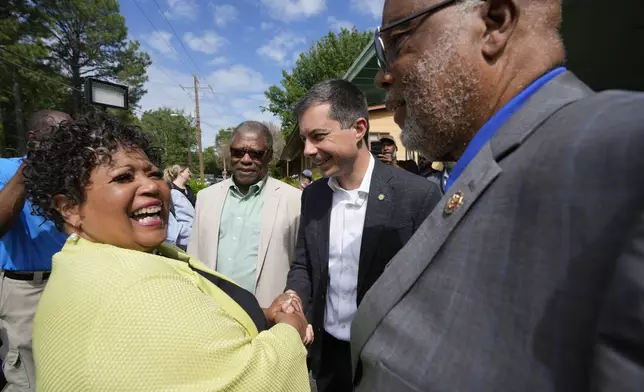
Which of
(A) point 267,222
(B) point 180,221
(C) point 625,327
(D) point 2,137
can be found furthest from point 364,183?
(D) point 2,137

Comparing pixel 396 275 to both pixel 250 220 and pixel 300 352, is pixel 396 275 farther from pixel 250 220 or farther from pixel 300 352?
pixel 250 220

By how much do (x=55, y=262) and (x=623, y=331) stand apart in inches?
64.7

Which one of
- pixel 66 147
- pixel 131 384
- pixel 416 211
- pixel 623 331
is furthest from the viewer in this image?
pixel 416 211

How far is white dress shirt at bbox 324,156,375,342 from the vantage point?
7.50 ft

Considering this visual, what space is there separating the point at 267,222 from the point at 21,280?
1871mm

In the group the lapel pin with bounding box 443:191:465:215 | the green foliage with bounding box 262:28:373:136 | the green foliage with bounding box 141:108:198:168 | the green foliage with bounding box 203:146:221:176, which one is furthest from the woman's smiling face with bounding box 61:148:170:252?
the green foliage with bounding box 203:146:221:176

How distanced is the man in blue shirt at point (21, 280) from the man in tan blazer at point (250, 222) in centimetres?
109

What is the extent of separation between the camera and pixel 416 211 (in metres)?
2.27

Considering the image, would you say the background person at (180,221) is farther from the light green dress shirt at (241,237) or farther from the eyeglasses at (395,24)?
the eyeglasses at (395,24)

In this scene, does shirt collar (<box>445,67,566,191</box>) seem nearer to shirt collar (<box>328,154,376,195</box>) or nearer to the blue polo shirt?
shirt collar (<box>328,154,376,195</box>)

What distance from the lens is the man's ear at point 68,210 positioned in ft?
5.23

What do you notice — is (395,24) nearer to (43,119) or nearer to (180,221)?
(43,119)

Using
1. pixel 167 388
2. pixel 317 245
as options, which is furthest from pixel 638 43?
pixel 167 388

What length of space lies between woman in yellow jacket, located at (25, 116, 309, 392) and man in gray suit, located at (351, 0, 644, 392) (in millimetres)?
482
